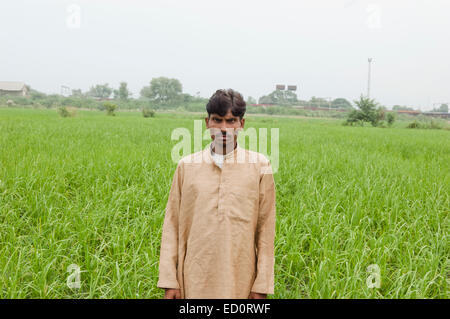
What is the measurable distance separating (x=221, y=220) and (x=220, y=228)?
0.03 metres

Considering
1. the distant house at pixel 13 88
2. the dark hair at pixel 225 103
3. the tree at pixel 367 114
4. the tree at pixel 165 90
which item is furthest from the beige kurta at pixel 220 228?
the distant house at pixel 13 88

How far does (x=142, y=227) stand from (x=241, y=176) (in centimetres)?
141

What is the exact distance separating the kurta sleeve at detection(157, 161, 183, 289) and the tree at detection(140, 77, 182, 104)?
38.0 meters

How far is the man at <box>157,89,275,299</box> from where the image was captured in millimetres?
977

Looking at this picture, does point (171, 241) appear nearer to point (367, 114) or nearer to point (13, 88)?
point (367, 114)

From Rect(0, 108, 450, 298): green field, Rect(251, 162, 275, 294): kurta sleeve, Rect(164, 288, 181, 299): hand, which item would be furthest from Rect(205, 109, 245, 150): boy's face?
Rect(0, 108, 450, 298): green field

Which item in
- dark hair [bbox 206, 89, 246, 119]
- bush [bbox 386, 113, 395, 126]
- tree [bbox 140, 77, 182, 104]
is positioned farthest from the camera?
tree [bbox 140, 77, 182, 104]

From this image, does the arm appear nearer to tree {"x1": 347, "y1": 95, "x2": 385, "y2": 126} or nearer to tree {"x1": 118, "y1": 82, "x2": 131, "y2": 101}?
tree {"x1": 347, "y1": 95, "x2": 385, "y2": 126}

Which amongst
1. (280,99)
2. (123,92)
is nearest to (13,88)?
(123,92)

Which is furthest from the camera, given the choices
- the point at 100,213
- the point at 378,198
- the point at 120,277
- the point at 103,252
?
the point at 378,198

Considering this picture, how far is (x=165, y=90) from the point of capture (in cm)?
3850
